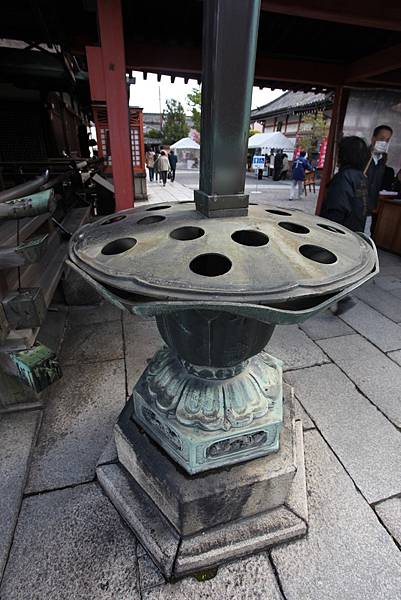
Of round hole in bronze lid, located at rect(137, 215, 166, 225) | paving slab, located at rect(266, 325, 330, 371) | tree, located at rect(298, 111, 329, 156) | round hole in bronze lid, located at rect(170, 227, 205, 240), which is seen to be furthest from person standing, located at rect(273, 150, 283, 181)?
round hole in bronze lid, located at rect(170, 227, 205, 240)

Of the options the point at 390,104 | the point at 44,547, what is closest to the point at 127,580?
the point at 44,547

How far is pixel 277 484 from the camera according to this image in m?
1.67

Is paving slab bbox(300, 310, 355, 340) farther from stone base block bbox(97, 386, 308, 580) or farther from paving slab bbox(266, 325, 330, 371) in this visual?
stone base block bbox(97, 386, 308, 580)

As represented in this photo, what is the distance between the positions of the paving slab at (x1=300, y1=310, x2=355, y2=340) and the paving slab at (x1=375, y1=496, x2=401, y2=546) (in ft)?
6.08

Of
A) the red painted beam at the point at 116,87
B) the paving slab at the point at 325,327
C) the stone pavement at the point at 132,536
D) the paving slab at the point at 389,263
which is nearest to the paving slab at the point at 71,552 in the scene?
the stone pavement at the point at 132,536

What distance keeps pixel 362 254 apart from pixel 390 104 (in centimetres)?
719

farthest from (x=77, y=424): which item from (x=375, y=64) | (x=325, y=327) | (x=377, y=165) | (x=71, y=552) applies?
(x=375, y=64)

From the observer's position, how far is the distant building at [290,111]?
63.8ft

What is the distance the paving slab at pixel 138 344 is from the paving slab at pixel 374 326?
2.33 meters

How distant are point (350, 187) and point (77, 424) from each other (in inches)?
142

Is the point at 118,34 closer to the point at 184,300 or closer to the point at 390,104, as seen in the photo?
the point at 184,300

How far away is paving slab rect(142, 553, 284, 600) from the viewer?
57.2 inches

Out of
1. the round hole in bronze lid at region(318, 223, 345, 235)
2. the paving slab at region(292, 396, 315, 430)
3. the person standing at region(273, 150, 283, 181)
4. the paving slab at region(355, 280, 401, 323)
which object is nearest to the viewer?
the round hole in bronze lid at region(318, 223, 345, 235)

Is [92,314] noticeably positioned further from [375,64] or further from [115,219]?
[375,64]
